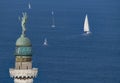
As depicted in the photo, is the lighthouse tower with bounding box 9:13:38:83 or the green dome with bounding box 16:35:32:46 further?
the green dome with bounding box 16:35:32:46

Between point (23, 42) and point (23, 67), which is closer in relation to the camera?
point (23, 67)

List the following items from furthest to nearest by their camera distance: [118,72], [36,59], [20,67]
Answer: [36,59] < [118,72] < [20,67]

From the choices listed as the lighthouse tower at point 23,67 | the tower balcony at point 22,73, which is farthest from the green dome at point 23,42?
the tower balcony at point 22,73

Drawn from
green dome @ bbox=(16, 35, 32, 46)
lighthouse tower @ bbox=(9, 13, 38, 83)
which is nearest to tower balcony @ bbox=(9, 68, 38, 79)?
lighthouse tower @ bbox=(9, 13, 38, 83)

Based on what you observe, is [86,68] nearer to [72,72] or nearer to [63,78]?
[72,72]

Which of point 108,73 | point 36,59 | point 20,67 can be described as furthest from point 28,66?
point 36,59

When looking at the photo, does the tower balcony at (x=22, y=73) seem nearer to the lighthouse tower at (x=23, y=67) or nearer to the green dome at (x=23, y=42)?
the lighthouse tower at (x=23, y=67)

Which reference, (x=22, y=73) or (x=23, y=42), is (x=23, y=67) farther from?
(x=23, y=42)

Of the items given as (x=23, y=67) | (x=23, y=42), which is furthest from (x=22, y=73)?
(x=23, y=42)

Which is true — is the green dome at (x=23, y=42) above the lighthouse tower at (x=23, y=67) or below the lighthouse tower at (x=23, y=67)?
above

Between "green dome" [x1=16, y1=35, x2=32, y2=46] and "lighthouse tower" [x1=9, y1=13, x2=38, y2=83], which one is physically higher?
"green dome" [x1=16, y1=35, x2=32, y2=46]

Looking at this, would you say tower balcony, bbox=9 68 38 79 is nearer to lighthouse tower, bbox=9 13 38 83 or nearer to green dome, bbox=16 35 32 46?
lighthouse tower, bbox=9 13 38 83
